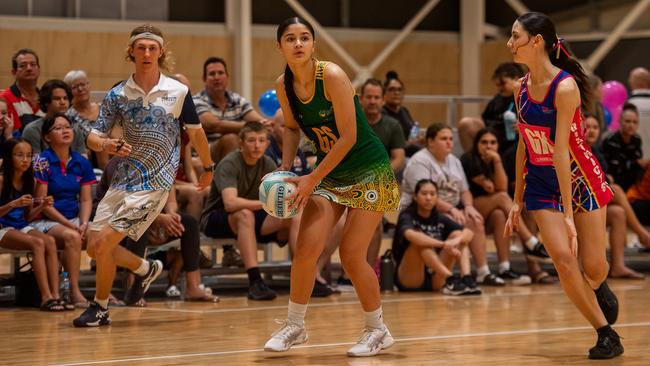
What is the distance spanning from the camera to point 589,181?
5500 millimetres

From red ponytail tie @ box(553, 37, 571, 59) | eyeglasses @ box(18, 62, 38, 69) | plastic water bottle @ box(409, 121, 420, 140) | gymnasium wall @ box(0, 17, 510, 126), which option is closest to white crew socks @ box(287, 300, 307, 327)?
red ponytail tie @ box(553, 37, 571, 59)

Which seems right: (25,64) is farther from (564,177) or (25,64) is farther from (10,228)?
(564,177)

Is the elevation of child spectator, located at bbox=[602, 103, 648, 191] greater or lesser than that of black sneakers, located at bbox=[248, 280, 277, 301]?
greater

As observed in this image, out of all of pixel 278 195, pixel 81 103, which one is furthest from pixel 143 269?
pixel 81 103

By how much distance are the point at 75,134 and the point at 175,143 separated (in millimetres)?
2127

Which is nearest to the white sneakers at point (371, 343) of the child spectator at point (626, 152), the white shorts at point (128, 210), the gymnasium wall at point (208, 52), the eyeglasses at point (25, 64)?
the white shorts at point (128, 210)

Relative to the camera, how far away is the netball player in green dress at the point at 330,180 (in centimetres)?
539

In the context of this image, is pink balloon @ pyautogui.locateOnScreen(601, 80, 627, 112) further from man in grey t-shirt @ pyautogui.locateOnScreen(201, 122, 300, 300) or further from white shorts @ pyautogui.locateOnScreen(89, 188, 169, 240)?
white shorts @ pyautogui.locateOnScreen(89, 188, 169, 240)

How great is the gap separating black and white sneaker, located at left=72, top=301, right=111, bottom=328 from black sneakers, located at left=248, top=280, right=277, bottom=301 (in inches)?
65.3

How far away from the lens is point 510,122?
990 cm

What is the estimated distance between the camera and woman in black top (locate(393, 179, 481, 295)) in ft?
28.8

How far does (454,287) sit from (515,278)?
1042mm

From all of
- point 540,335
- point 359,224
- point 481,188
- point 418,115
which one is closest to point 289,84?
point 359,224

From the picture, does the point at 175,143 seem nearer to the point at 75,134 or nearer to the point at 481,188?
the point at 75,134
